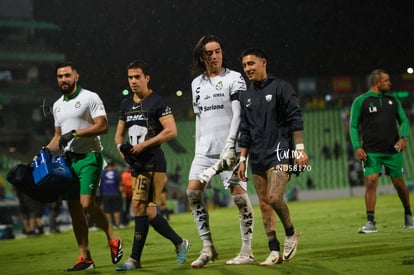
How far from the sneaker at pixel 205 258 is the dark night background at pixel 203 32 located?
5.02 metres

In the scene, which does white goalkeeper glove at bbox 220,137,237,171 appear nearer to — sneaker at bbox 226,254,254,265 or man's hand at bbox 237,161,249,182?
man's hand at bbox 237,161,249,182

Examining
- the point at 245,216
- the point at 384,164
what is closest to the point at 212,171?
the point at 245,216

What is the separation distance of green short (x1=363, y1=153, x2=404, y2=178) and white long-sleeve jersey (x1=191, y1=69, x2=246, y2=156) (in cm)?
364

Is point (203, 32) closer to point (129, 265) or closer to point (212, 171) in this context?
point (212, 171)

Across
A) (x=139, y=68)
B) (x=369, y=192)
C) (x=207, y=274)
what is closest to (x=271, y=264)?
(x=207, y=274)

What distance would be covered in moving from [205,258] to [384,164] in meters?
4.14

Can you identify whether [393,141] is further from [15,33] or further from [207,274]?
[15,33]

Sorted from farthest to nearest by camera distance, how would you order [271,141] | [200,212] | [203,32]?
[203,32] → [200,212] → [271,141]

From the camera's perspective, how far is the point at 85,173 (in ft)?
23.9

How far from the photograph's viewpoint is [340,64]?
1570 cm

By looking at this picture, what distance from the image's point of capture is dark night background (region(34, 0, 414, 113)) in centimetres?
1191

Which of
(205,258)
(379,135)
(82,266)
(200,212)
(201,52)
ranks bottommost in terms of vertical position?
(82,266)

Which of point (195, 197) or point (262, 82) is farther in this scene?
point (195, 197)

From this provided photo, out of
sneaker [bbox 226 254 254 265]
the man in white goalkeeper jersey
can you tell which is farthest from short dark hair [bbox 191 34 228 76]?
sneaker [bbox 226 254 254 265]
